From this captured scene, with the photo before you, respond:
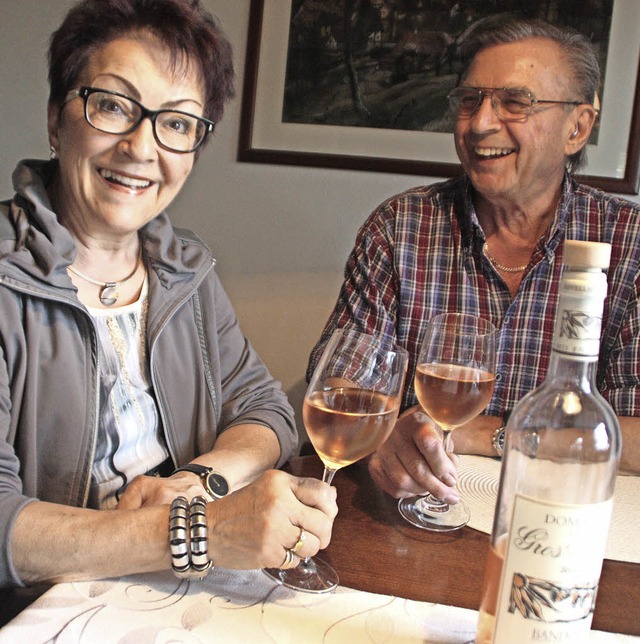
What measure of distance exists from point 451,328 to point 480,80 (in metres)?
0.88

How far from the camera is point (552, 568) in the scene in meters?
0.55

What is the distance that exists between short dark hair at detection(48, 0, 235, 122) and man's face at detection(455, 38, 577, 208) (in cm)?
68

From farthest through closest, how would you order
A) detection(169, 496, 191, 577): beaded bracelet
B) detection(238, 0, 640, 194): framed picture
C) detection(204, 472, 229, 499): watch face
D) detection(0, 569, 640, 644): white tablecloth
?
detection(238, 0, 640, 194): framed picture → detection(204, 472, 229, 499): watch face → detection(169, 496, 191, 577): beaded bracelet → detection(0, 569, 640, 644): white tablecloth

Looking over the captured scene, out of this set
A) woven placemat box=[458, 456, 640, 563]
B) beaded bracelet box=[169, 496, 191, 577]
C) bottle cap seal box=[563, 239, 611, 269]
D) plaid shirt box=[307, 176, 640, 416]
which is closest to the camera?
bottle cap seal box=[563, 239, 611, 269]

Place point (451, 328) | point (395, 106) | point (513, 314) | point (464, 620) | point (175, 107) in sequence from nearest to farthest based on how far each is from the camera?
1. point (464, 620)
2. point (451, 328)
3. point (175, 107)
4. point (513, 314)
5. point (395, 106)

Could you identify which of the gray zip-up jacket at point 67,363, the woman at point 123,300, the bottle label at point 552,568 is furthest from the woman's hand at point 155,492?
the bottle label at point 552,568

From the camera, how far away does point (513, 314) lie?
1679mm

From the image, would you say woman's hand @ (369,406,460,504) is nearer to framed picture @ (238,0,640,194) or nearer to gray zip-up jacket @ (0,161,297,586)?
gray zip-up jacket @ (0,161,297,586)

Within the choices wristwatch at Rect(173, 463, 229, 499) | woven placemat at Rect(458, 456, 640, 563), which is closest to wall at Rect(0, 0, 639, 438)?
woven placemat at Rect(458, 456, 640, 563)

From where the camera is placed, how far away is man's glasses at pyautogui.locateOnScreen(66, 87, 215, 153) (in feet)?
3.96

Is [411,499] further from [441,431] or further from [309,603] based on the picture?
[309,603]

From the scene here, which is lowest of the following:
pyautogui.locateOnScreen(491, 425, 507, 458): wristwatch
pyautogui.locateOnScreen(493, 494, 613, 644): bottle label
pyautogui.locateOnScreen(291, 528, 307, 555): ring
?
pyautogui.locateOnScreen(291, 528, 307, 555): ring

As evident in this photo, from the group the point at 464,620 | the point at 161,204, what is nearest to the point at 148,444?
the point at 161,204

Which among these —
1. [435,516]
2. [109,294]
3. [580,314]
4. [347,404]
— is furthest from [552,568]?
[109,294]
